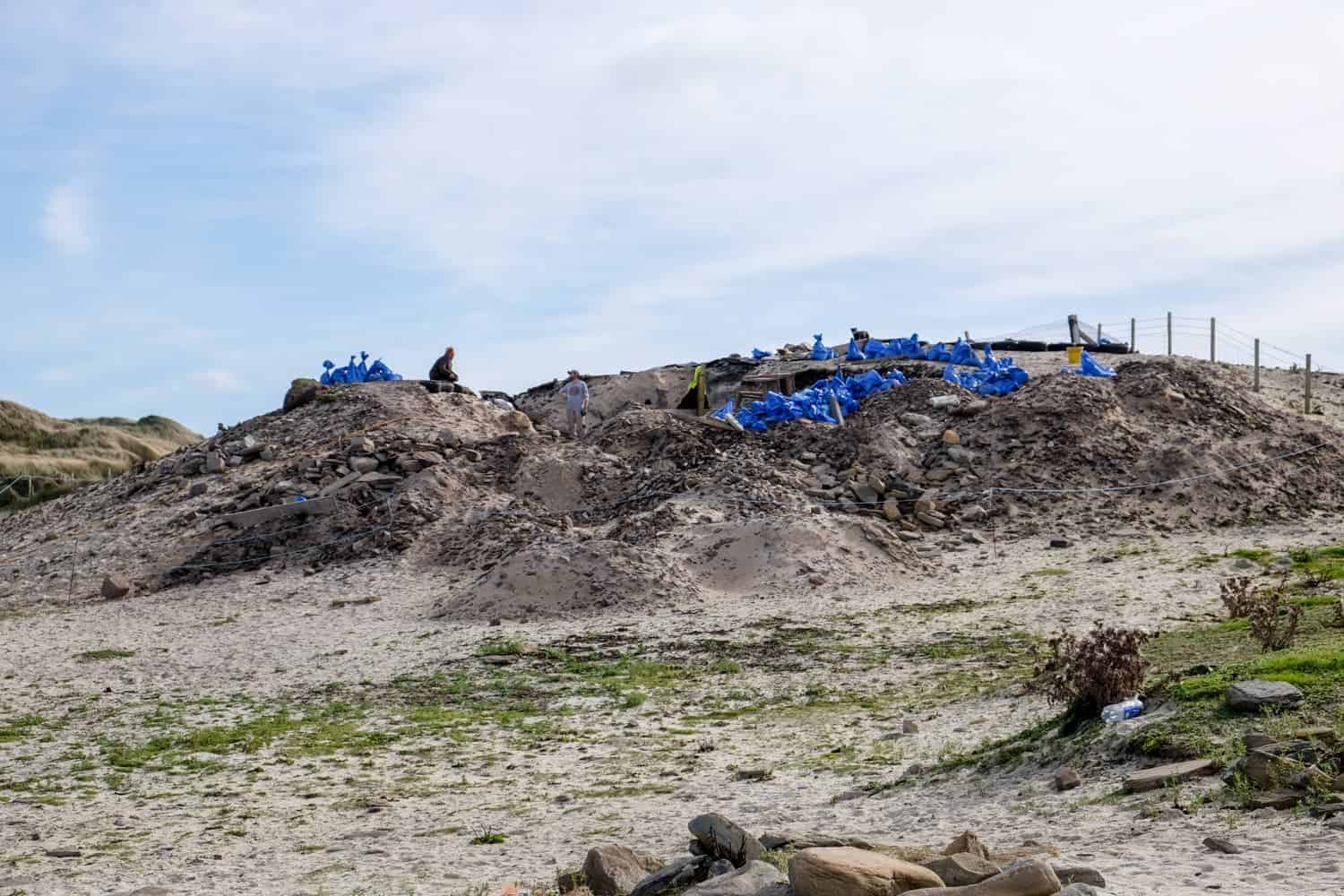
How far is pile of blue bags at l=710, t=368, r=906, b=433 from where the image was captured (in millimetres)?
24219

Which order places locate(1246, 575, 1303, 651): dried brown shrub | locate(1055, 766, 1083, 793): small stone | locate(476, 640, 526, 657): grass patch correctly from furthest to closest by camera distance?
locate(476, 640, 526, 657): grass patch
locate(1246, 575, 1303, 651): dried brown shrub
locate(1055, 766, 1083, 793): small stone

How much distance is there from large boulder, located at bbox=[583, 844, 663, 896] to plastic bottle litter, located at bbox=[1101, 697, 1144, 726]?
9.92 feet

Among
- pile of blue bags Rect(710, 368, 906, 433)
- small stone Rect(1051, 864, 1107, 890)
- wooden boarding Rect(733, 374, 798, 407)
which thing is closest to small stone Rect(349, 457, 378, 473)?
pile of blue bags Rect(710, 368, 906, 433)

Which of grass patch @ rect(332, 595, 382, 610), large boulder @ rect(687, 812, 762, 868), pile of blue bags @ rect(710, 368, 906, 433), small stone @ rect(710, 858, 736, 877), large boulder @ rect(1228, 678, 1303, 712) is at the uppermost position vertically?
pile of blue bags @ rect(710, 368, 906, 433)

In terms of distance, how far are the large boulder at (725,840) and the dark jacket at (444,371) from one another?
22.9 metres

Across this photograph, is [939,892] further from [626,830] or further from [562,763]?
[562,763]

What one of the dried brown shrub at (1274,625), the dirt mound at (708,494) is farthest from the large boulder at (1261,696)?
the dirt mound at (708,494)

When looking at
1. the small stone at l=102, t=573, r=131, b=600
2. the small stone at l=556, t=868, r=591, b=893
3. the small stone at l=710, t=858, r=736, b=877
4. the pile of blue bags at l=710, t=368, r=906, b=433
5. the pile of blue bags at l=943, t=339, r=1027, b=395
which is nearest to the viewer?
the small stone at l=710, t=858, r=736, b=877

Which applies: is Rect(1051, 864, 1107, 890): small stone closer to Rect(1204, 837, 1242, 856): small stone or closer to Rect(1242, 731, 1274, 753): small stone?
Rect(1204, 837, 1242, 856): small stone

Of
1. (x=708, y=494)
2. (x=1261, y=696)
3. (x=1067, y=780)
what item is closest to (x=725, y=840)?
(x=1067, y=780)

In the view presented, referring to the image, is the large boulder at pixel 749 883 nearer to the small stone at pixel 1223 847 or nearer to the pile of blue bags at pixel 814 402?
the small stone at pixel 1223 847

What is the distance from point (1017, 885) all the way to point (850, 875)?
0.58 m

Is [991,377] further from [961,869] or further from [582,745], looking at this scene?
[961,869]

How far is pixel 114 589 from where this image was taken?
2042 cm
